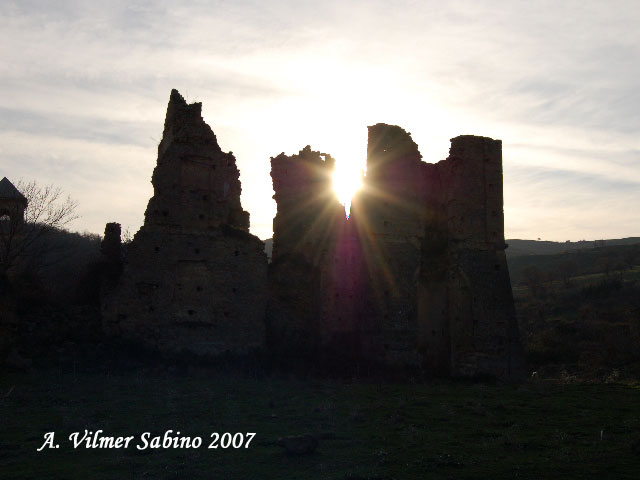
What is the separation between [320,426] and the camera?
11.4m

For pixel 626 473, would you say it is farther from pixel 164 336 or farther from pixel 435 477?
pixel 164 336

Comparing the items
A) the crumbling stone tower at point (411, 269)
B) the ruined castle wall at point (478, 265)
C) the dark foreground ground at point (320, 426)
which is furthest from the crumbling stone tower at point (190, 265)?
the ruined castle wall at point (478, 265)

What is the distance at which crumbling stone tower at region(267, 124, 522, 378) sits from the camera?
65.8ft

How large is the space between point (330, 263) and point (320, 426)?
9454 millimetres

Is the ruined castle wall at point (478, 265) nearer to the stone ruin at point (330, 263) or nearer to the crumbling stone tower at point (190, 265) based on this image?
the stone ruin at point (330, 263)

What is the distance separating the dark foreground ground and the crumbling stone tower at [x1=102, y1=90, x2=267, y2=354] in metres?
1.61

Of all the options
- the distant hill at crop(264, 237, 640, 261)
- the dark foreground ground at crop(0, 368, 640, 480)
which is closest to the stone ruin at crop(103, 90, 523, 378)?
the dark foreground ground at crop(0, 368, 640, 480)

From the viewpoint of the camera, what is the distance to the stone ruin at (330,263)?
1825 centimetres

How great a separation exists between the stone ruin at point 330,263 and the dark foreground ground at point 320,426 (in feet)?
7.64

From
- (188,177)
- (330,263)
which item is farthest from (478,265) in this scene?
(188,177)

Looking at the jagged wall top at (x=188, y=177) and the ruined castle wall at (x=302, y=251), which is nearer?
the jagged wall top at (x=188, y=177)

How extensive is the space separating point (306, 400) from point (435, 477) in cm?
585

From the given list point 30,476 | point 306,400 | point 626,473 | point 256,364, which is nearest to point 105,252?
point 256,364

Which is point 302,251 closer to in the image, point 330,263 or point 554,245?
point 330,263
